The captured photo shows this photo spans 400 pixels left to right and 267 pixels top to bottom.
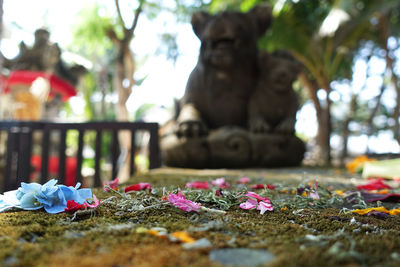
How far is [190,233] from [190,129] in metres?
2.80

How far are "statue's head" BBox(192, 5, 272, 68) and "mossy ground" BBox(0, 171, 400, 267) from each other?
2.88 meters

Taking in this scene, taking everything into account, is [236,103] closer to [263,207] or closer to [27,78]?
[263,207]

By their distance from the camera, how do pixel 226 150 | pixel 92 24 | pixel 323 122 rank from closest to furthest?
1. pixel 226 150
2. pixel 92 24
3. pixel 323 122

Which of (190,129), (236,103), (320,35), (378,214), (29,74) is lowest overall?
(378,214)

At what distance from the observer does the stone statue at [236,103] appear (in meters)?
3.62

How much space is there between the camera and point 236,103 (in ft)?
13.6

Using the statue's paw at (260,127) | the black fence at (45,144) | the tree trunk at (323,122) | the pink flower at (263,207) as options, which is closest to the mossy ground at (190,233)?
the pink flower at (263,207)

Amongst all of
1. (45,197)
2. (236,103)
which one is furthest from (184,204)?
(236,103)

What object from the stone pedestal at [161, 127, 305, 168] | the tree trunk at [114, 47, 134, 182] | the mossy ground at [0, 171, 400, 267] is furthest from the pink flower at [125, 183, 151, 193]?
the tree trunk at [114, 47, 134, 182]

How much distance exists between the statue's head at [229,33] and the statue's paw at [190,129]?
2.63ft

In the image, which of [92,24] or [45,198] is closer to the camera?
[45,198]

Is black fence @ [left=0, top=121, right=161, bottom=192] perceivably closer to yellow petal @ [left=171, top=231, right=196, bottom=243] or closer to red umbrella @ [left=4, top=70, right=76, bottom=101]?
yellow petal @ [left=171, top=231, right=196, bottom=243]

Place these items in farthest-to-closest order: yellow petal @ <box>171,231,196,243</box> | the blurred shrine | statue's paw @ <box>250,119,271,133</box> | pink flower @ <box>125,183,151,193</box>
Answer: the blurred shrine
statue's paw @ <box>250,119,271,133</box>
pink flower @ <box>125,183,151,193</box>
yellow petal @ <box>171,231,196,243</box>

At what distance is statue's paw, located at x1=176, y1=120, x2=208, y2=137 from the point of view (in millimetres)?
3586
